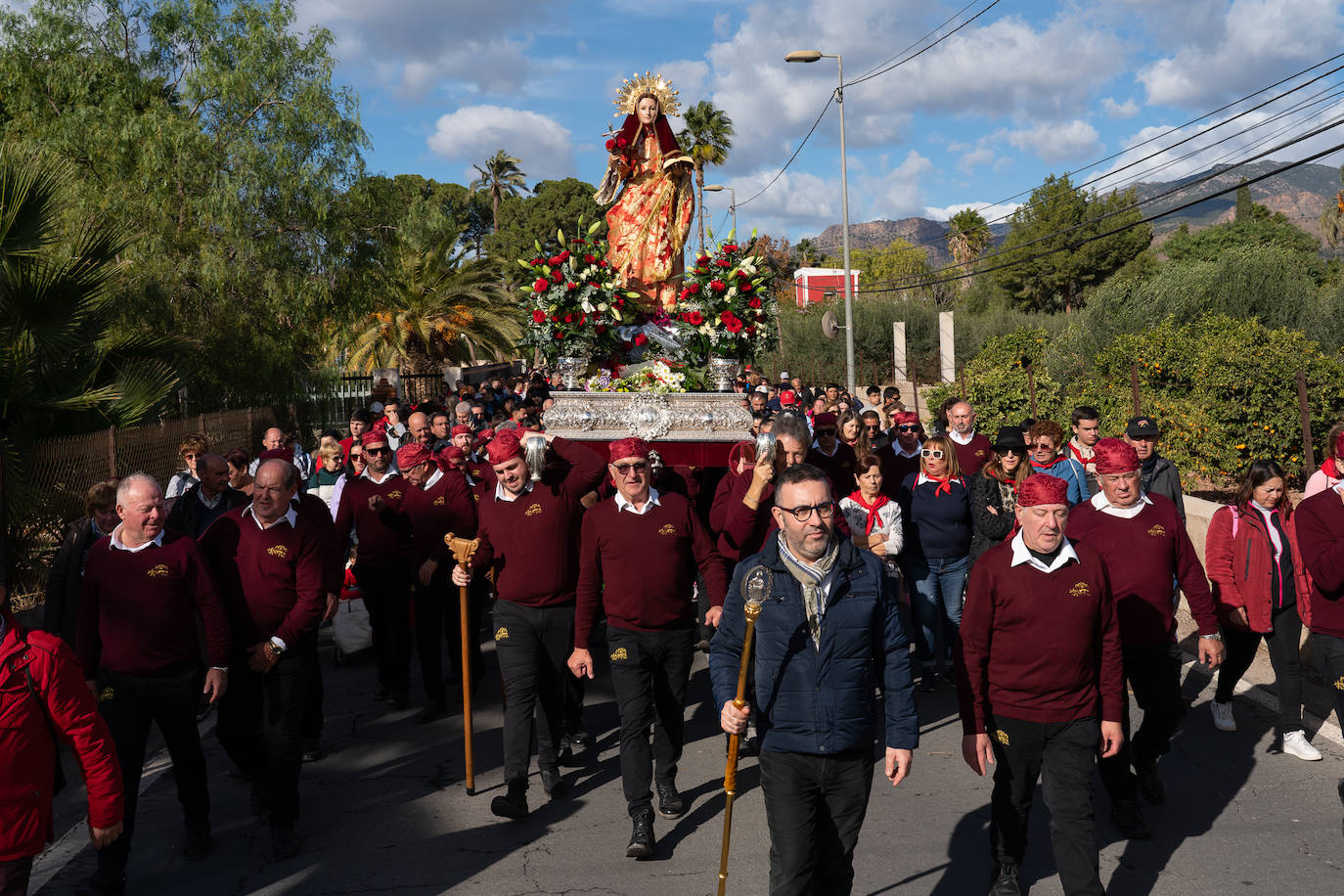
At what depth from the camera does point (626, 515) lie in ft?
19.4

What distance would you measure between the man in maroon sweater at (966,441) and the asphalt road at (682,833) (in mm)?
2886

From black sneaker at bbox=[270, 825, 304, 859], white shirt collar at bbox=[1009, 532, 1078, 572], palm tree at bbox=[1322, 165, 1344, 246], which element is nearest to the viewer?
white shirt collar at bbox=[1009, 532, 1078, 572]

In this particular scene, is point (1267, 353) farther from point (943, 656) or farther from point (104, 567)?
point (104, 567)

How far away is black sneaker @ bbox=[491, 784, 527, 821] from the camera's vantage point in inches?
237

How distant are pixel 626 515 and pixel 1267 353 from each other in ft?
35.7

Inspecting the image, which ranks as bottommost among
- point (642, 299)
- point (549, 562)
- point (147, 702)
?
point (147, 702)

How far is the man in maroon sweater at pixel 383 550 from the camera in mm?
8289

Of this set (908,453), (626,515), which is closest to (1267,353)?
(908,453)

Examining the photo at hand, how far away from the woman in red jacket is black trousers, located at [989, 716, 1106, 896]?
2.56m

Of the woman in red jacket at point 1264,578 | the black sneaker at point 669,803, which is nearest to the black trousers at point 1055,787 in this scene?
the black sneaker at point 669,803

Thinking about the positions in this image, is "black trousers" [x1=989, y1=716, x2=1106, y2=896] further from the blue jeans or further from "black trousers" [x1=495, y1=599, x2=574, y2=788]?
the blue jeans

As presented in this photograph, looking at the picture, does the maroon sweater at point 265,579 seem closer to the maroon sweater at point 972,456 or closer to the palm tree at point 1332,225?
the maroon sweater at point 972,456

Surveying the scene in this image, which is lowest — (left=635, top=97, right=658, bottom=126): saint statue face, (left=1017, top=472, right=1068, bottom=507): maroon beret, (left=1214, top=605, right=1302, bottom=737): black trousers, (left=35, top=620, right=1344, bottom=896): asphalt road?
(left=35, top=620, right=1344, bottom=896): asphalt road

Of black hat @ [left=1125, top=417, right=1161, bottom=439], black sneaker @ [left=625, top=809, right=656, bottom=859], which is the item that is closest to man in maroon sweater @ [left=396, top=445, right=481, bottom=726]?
black sneaker @ [left=625, top=809, right=656, bottom=859]
